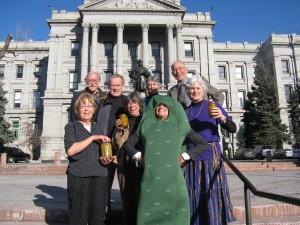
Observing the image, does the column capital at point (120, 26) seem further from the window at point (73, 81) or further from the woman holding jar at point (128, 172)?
the woman holding jar at point (128, 172)

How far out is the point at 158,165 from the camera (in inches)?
122

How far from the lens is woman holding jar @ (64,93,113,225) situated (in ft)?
11.3

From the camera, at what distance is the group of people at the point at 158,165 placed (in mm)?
3076

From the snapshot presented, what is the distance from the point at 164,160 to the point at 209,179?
76 cm

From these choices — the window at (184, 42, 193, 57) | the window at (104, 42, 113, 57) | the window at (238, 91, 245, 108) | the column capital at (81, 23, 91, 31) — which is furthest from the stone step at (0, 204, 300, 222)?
the window at (238, 91, 245, 108)

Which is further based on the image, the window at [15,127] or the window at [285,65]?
the window at [285,65]

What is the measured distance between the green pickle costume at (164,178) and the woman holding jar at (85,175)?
643mm

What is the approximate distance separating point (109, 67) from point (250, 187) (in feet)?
119

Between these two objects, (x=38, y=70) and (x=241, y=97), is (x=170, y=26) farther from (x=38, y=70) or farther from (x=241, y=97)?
(x=38, y=70)

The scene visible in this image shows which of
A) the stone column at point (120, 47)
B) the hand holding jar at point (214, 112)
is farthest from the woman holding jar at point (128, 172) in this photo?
the stone column at point (120, 47)

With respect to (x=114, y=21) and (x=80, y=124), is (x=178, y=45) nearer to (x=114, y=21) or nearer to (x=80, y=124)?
(x=114, y=21)

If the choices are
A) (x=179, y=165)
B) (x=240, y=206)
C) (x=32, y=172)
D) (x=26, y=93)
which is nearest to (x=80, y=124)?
(x=179, y=165)

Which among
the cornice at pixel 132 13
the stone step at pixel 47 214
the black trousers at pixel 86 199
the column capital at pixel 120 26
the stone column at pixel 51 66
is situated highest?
the cornice at pixel 132 13

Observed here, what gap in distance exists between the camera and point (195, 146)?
132 inches
